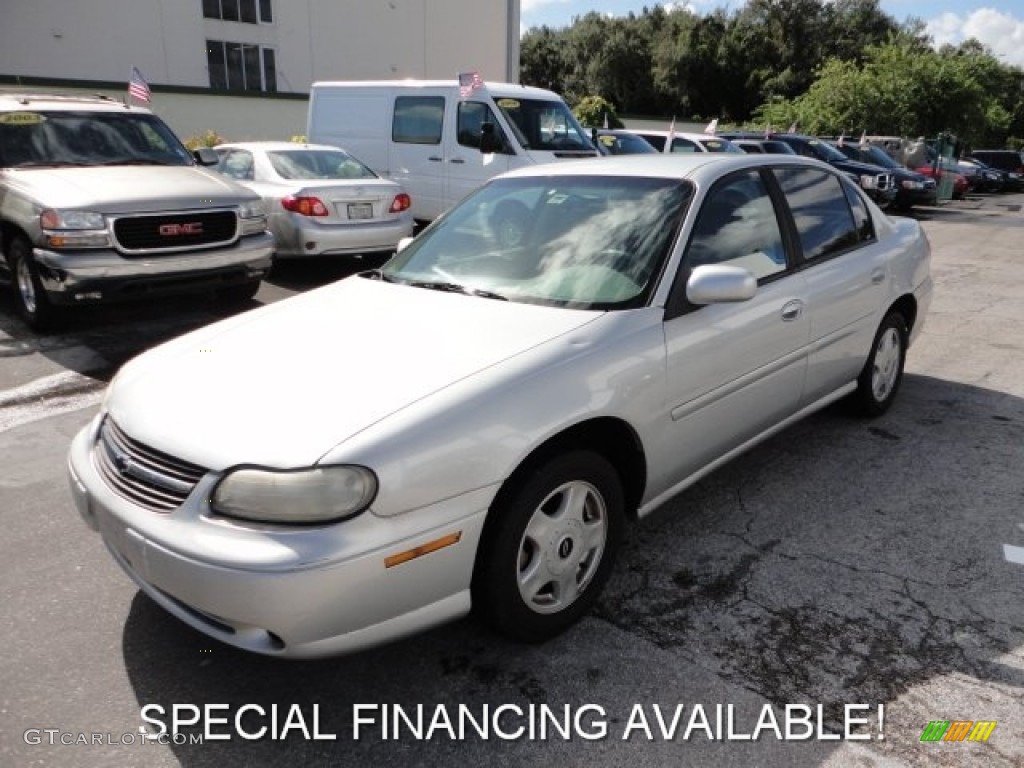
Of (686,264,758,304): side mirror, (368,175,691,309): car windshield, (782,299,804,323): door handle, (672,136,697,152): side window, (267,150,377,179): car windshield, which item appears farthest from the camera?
(672,136,697,152): side window

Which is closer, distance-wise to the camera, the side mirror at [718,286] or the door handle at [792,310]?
the side mirror at [718,286]

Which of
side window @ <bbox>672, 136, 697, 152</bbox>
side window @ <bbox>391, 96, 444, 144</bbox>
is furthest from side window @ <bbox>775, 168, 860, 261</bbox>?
side window @ <bbox>672, 136, 697, 152</bbox>

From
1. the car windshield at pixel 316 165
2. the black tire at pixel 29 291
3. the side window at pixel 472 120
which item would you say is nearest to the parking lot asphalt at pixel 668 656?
the black tire at pixel 29 291

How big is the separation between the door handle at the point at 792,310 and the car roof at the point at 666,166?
667 millimetres

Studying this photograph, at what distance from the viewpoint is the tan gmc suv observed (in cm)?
590

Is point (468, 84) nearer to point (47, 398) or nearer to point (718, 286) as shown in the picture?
point (47, 398)

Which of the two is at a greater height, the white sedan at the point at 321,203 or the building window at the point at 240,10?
the building window at the point at 240,10

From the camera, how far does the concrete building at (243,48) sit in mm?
21781

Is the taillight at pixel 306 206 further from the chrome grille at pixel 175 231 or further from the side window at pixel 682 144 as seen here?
the side window at pixel 682 144

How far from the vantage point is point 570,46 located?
59625 millimetres

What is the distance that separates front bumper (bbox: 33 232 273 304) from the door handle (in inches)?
184

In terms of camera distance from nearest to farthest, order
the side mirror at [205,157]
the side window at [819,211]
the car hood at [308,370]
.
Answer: the car hood at [308,370] → the side window at [819,211] → the side mirror at [205,157]

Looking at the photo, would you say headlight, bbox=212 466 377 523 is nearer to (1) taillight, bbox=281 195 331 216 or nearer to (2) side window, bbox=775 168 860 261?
(2) side window, bbox=775 168 860 261

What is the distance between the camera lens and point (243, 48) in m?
26.8
